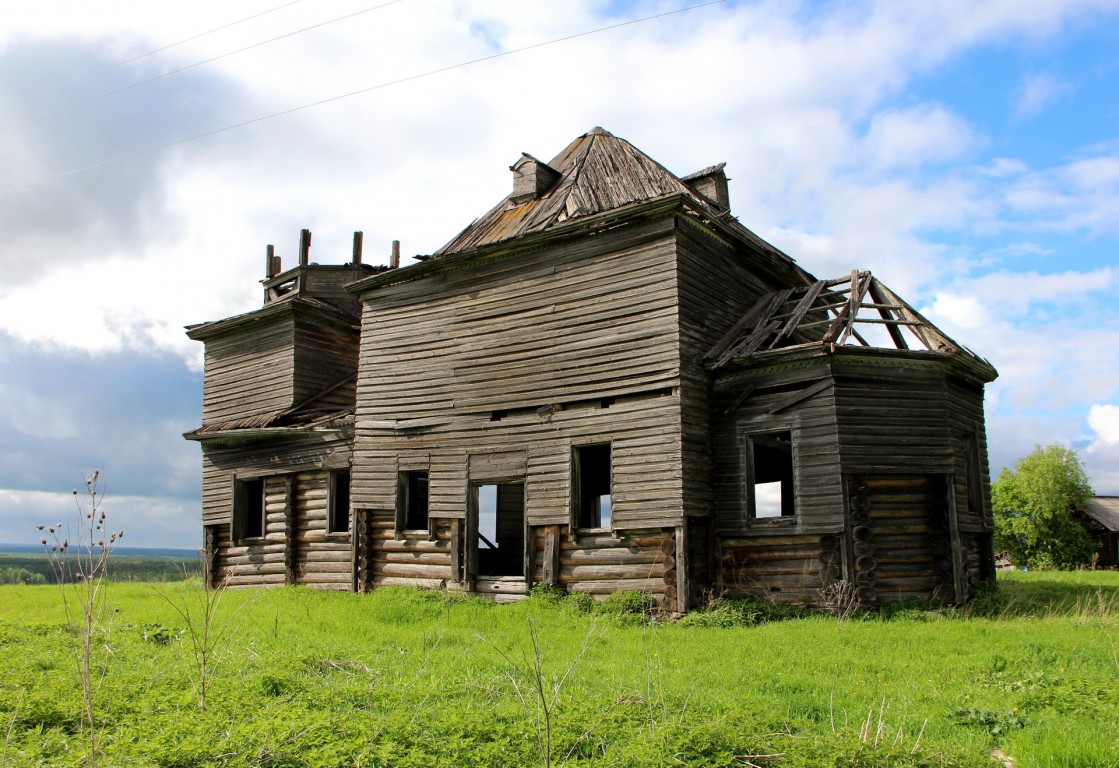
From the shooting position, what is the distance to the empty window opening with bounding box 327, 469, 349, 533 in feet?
70.1

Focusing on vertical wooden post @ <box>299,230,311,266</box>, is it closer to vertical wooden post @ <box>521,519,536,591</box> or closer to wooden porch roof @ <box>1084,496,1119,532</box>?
vertical wooden post @ <box>521,519,536,591</box>

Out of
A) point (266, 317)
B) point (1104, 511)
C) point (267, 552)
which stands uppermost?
point (266, 317)

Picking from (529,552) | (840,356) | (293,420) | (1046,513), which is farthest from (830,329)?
(1046,513)

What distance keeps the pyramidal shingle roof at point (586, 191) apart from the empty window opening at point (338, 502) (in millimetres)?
6485

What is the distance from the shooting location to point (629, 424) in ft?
52.7

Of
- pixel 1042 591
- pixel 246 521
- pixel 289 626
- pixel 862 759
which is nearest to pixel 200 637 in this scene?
pixel 289 626

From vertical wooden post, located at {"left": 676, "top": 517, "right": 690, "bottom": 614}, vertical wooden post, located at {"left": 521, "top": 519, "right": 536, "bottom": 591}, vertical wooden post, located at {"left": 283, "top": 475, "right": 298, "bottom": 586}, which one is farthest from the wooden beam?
vertical wooden post, located at {"left": 283, "top": 475, "right": 298, "bottom": 586}

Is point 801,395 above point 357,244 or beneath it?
beneath

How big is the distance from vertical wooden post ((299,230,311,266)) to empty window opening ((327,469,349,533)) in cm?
744

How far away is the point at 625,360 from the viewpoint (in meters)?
16.4

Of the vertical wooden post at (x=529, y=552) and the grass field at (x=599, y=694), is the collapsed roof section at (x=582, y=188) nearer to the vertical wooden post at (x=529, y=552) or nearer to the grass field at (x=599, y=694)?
the vertical wooden post at (x=529, y=552)

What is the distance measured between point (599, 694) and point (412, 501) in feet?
42.1

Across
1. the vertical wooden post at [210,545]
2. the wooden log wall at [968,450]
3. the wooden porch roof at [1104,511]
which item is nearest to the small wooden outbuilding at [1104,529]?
the wooden porch roof at [1104,511]

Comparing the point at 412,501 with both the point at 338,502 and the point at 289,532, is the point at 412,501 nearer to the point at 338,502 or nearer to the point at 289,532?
the point at 338,502
